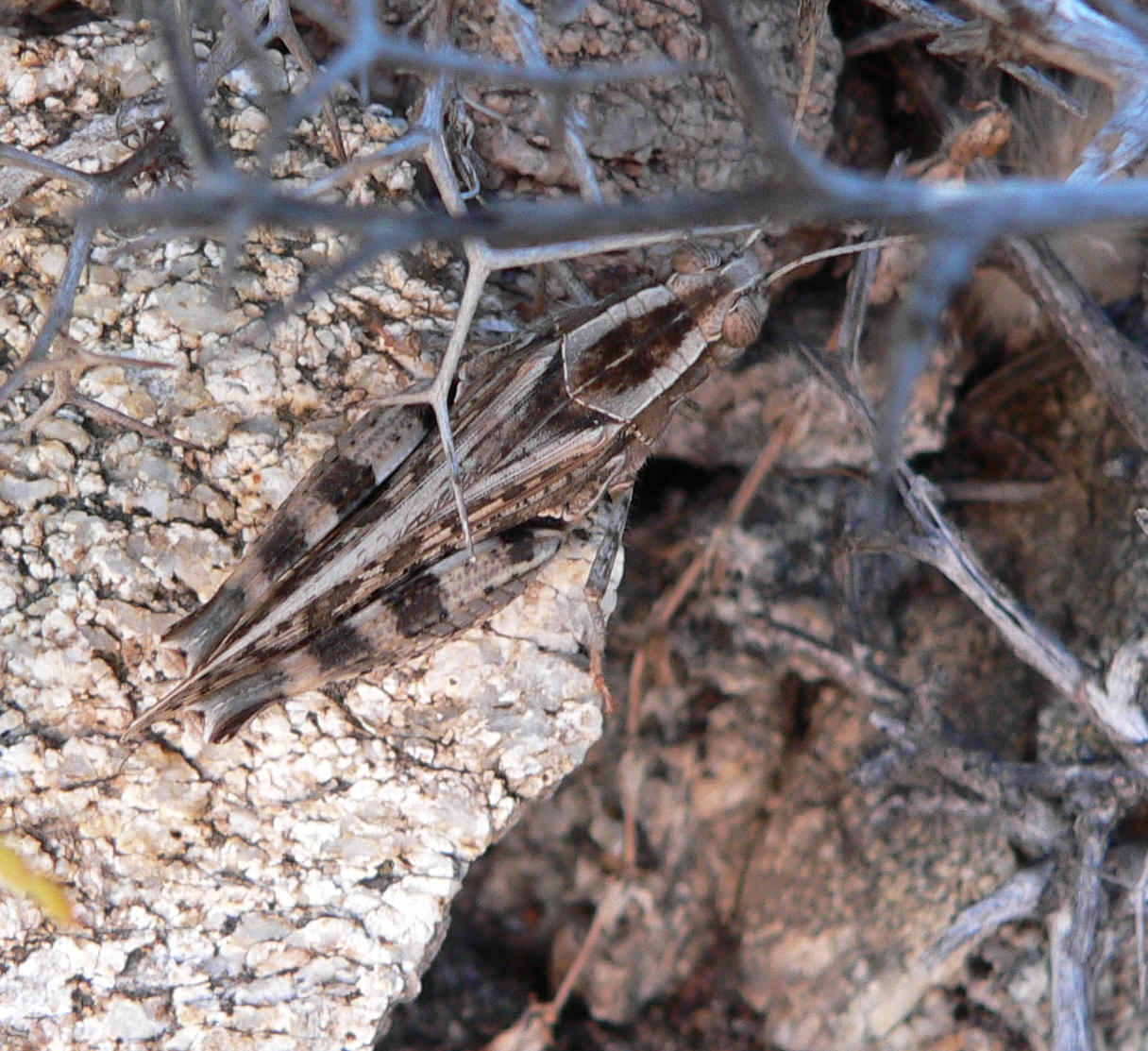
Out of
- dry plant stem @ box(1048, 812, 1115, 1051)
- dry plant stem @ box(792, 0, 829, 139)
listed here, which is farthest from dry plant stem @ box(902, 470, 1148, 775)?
dry plant stem @ box(792, 0, 829, 139)

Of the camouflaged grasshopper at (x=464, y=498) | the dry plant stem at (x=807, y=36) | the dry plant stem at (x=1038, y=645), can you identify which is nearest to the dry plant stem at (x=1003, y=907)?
the dry plant stem at (x=1038, y=645)

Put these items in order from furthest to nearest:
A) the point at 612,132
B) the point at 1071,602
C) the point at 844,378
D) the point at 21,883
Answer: the point at 1071,602
the point at 844,378
the point at 612,132
the point at 21,883

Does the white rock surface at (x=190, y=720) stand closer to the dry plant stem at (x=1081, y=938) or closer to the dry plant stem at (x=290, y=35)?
the dry plant stem at (x=290, y=35)

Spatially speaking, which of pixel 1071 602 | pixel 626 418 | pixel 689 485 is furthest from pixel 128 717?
pixel 1071 602

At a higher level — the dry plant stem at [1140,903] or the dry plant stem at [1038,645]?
the dry plant stem at [1038,645]

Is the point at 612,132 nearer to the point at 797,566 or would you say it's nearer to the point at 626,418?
the point at 626,418

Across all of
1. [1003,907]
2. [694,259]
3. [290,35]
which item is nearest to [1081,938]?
[1003,907]

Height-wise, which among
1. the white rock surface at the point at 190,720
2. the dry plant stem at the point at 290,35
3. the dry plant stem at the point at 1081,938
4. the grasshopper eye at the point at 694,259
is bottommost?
the dry plant stem at the point at 1081,938
